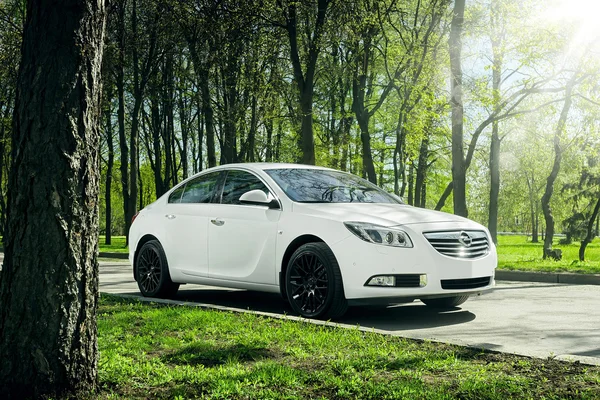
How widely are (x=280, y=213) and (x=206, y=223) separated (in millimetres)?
1307

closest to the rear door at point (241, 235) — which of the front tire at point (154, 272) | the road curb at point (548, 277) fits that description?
the front tire at point (154, 272)

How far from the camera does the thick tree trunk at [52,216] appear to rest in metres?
3.93

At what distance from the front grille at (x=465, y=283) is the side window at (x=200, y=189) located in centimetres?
329

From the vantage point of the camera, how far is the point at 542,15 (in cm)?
2173

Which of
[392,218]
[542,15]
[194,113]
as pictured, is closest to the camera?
[392,218]

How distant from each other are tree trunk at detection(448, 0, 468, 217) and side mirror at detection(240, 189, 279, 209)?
10.1 m

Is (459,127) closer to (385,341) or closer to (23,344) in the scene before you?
(385,341)

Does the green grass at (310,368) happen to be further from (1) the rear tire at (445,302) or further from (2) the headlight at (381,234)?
(1) the rear tire at (445,302)

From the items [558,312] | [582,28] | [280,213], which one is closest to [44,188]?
[280,213]

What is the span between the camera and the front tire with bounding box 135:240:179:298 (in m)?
9.33

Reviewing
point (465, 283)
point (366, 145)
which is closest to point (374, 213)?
point (465, 283)

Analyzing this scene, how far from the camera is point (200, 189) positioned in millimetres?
9305

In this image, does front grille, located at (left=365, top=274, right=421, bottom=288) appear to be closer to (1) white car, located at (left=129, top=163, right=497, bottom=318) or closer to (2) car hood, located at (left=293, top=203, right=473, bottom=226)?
(1) white car, located at (left=129, top=163, right=497, bottom=318)

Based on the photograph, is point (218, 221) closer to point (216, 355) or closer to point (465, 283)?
point (465, 283)
